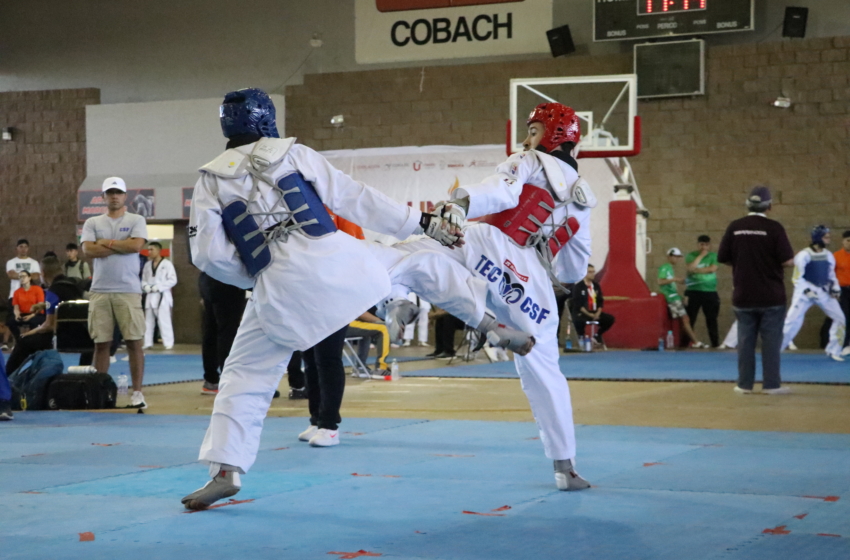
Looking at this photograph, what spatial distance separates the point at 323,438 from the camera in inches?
229

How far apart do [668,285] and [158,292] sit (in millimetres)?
8680

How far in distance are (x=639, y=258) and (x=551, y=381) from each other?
12373 millimetres

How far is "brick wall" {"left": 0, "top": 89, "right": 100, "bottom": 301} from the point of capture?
796 inches

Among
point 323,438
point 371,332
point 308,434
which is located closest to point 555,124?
point 323,438

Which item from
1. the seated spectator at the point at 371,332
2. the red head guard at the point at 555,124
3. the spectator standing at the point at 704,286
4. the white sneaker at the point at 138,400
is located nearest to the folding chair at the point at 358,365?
the seated spectator at the point at 371,332

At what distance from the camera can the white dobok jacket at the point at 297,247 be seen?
389 centimetres

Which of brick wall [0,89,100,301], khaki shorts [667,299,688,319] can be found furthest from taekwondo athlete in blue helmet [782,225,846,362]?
brick wall [0,89,100,301]

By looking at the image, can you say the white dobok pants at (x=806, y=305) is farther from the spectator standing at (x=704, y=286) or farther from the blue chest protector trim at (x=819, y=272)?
the spectator standing at (x=704, y=286)

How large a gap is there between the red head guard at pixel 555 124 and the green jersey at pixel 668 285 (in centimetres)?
1185

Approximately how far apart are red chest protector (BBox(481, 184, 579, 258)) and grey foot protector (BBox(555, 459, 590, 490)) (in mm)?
992

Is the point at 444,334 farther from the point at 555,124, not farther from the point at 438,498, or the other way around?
the point at 438,498

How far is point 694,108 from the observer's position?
16.9 m

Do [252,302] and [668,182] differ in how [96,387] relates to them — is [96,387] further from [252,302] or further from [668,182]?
[668,182]

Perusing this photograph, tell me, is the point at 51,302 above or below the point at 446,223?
below
